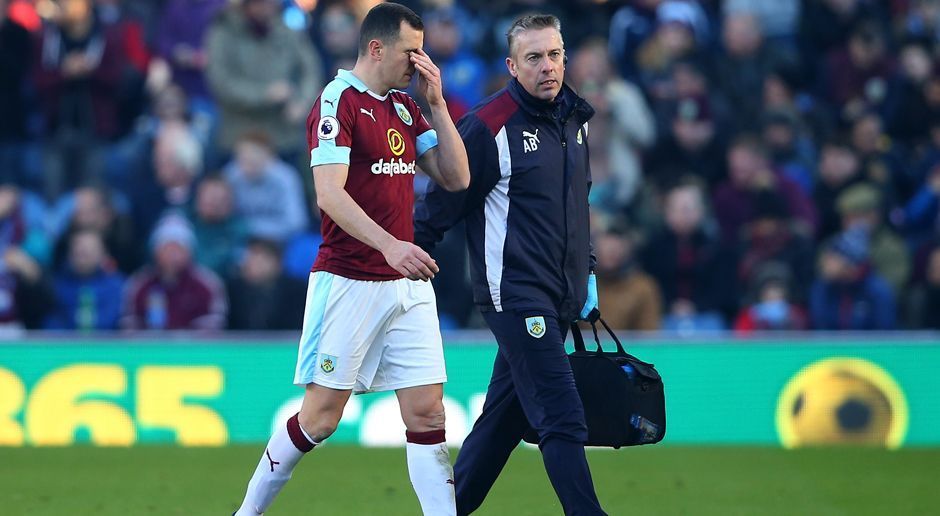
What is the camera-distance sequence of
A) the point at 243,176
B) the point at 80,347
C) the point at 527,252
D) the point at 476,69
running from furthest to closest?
1. the point at 476,69
2. the point at 243,176
3. the point at 80,347
4. the point at 527,252

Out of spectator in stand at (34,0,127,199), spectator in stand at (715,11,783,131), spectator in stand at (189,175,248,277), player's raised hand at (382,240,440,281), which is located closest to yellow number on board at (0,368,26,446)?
spectator in stand at (189,175,248,277)

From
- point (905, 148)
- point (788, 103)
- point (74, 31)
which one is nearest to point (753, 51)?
point (788, 103)

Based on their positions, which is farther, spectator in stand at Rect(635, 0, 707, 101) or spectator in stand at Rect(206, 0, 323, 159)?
spectator in stand at Rect(635, 0, 707, 101)

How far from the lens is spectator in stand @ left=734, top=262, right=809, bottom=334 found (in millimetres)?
12844

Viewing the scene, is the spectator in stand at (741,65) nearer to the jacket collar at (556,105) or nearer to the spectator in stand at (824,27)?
the spectator in stand at (824,27)

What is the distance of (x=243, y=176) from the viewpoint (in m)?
13.8

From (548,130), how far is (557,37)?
404mm

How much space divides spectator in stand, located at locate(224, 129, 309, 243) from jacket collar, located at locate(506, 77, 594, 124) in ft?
23.8

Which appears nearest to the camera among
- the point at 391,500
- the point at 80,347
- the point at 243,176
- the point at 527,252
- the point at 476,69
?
the point at 527,252

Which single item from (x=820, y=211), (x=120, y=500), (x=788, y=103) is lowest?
(x=120, y=500)

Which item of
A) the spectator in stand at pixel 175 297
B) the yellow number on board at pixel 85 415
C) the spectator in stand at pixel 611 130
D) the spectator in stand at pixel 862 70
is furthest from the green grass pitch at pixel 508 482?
the spectator in stand at pixel 862 70

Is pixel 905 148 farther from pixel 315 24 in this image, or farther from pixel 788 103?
pixel 315 24

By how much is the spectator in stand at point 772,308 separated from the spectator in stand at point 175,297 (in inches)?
177

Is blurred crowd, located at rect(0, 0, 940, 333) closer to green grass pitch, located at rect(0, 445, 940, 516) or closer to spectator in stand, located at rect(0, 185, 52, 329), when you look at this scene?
spectator in stand, located at rect(0, 185, 52, 329)
